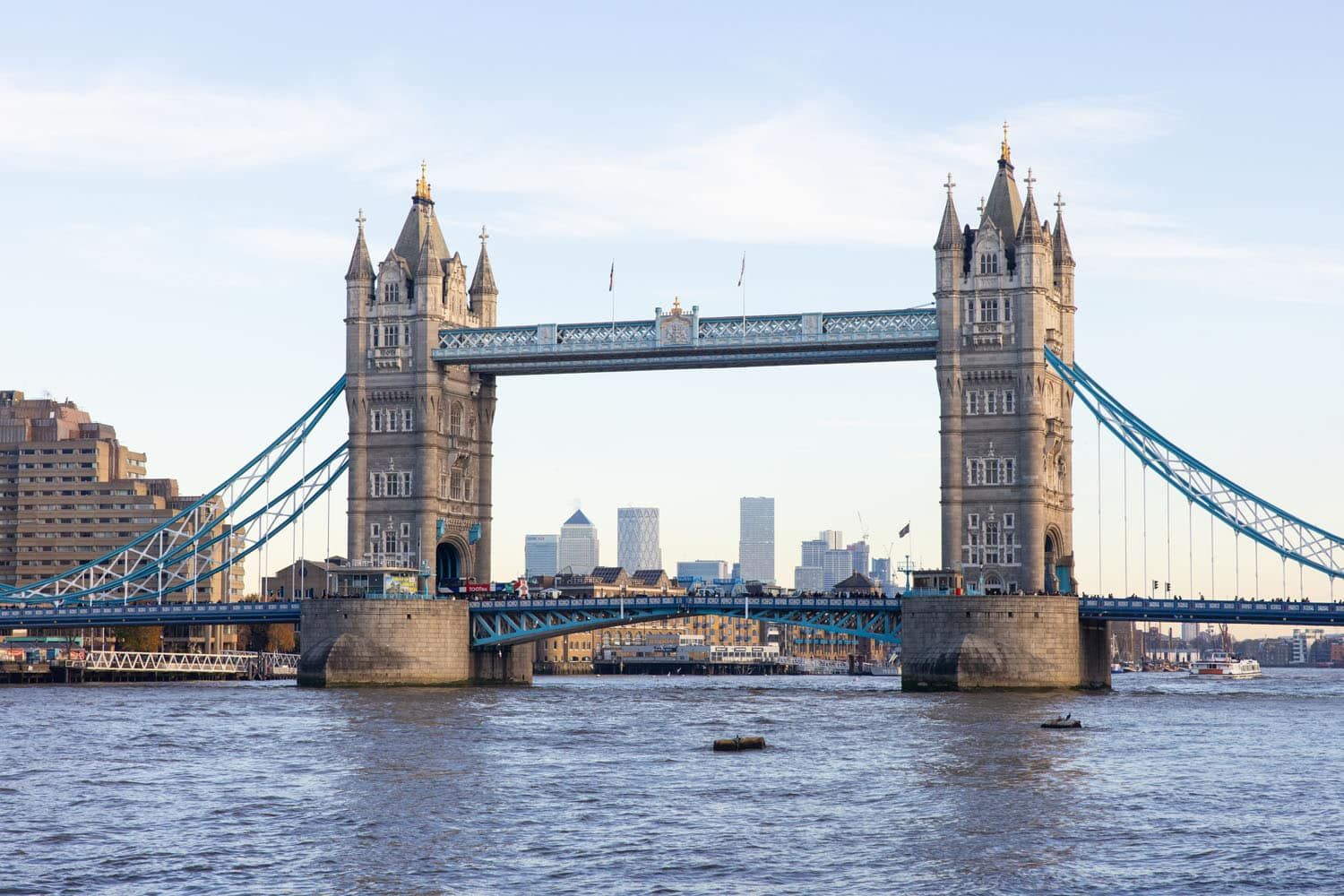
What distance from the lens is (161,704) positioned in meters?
115

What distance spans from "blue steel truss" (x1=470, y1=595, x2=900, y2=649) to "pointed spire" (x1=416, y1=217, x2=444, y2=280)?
22844mm

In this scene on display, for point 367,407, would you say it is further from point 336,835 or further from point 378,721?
point 336,835

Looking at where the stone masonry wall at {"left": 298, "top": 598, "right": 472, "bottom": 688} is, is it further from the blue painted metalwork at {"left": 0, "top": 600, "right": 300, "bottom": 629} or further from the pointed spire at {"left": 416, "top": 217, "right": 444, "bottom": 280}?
the pointed spire at {"left": 416, "top": 217, "right": 444, "bottom": 280}

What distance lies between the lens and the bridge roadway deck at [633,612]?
117 metres

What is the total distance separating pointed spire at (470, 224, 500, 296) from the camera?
146250 millimetres

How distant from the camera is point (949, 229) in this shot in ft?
415

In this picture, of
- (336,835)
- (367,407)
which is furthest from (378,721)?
(367,407)

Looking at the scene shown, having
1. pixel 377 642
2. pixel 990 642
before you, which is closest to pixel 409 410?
pixel 377 642

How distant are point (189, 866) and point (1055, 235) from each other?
9572cm

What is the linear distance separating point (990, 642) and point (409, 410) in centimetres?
4386

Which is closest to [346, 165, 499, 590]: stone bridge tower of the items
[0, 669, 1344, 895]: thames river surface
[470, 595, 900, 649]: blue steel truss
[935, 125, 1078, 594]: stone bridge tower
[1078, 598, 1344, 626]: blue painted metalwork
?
[470, 595, 900, 649]: blue steel truss

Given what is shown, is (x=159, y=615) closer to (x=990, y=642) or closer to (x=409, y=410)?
(x=409, y=410)

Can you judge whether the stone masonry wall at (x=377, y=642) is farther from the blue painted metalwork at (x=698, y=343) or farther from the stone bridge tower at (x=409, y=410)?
the blue painted metalwork at (x=698, y=343)

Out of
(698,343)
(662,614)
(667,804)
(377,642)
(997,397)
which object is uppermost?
(698,343)
